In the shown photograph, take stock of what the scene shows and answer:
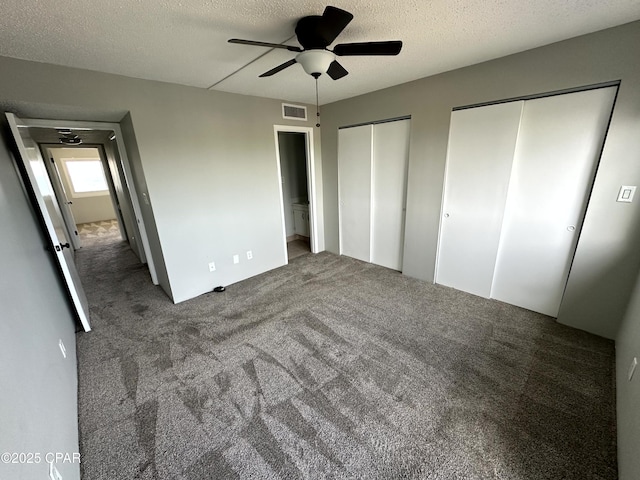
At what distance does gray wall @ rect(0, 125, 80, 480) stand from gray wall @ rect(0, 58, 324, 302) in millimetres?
674

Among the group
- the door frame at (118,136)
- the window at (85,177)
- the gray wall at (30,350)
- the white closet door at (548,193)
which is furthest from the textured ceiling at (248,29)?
the window at (85,177)

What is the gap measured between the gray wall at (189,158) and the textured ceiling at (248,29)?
19 cm

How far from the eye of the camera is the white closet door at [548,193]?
2131mm

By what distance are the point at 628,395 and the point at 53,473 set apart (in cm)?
297

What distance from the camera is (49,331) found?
1722mm

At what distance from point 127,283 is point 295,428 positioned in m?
3.44

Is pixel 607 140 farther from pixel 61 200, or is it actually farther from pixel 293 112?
pixel 61 200

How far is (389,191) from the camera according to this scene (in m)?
3.61

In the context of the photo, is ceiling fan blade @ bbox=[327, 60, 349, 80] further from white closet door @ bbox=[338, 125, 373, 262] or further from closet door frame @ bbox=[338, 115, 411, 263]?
white closet door @ bbox=[338, 125, 373, 262]

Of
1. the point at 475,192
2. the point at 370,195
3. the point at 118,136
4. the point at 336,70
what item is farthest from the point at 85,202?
the point at 475,192

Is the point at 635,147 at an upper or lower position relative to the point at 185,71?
lower

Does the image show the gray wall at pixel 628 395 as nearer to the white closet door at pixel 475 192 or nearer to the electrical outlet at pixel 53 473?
the white closet door at pixel 475 192

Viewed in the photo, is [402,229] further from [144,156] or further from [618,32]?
[144,156]

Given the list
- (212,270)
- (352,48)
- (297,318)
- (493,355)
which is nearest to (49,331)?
(212,270)
